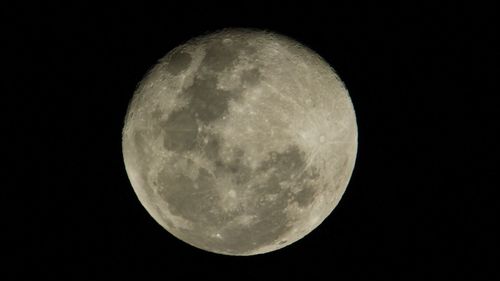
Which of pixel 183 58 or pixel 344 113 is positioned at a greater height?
pixel 183 58

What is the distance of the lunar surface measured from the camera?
323 centimetres

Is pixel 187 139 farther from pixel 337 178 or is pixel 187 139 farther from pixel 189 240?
pixel 337 178

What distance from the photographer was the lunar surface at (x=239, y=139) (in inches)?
127

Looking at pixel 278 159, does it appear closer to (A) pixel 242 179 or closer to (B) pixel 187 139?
(A) pixel 242 179

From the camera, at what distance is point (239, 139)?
3211 millimetres

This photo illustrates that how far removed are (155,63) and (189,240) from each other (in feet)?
5.55

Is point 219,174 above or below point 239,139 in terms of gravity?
below

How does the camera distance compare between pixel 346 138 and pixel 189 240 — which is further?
pixel 189 240

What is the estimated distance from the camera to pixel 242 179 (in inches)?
129

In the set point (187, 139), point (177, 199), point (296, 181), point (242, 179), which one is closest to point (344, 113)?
point (296, 181)

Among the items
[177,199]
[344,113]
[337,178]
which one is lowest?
[177,199]

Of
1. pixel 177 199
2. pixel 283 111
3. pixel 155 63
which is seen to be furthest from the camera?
pixel 155 63

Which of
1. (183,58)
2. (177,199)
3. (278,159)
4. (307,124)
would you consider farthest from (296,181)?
(183,58)

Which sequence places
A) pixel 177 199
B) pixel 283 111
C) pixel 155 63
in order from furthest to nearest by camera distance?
pixel 155 63, pixel 177 199, pixel 283 111
